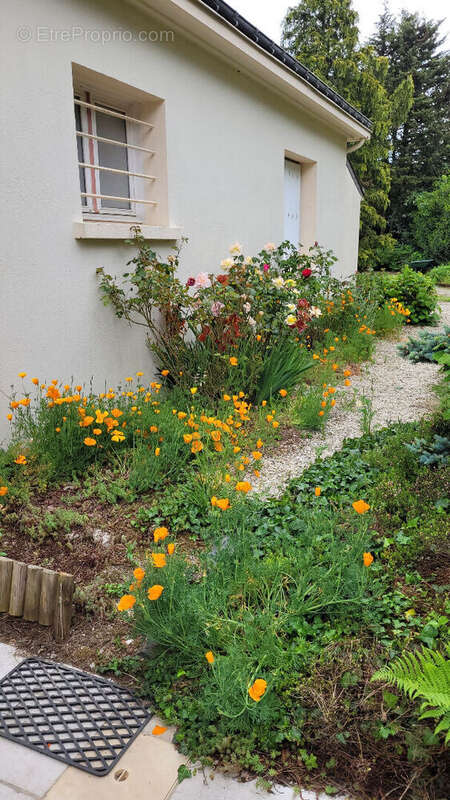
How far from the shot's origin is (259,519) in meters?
2.82

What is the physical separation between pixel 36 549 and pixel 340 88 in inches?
721

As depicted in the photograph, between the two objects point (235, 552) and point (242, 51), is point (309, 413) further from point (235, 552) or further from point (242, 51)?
point (242, 51)

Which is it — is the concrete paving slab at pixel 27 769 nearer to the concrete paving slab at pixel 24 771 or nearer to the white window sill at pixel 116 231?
the concrete paving slab at pixel 24 771

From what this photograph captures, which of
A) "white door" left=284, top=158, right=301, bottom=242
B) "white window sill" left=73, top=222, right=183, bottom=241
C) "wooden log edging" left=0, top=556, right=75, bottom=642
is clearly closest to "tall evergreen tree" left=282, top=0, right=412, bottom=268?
"white door" left=284, top=158, right=301, bottom=242

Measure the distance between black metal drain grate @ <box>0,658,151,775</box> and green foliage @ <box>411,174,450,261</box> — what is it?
2004cm

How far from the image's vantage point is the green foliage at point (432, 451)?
3223mm

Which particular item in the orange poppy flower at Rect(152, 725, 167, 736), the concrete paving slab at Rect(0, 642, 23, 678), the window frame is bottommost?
the concrete paving slab at Rect(0, 642, 23, 678)

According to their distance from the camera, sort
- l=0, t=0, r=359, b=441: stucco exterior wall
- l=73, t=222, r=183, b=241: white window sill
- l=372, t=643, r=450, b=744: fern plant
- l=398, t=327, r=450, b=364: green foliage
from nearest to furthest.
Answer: l=372, t=643, r=450, b=744: fern plant
l=0, t=0, r=359, b=441: stucco exterior wall
l=73, t=222, r=183, b=241: white window sill
l=398, t=327, r=450, b=364: green foliage

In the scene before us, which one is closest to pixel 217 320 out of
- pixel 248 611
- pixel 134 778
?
pixel 248 611

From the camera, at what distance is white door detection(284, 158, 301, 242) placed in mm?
7902

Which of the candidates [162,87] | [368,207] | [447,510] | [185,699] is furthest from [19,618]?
[368,207]

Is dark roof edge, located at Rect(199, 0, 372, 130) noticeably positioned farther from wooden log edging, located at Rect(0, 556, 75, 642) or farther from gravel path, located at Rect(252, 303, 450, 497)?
wooden log edging, located at Rect(0, 556, 75, 642)

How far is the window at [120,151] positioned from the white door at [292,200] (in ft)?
11.1

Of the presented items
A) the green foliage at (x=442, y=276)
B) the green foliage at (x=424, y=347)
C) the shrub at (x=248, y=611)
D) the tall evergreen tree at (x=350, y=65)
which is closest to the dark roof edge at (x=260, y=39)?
the green foliage at (x=424, y=347)
